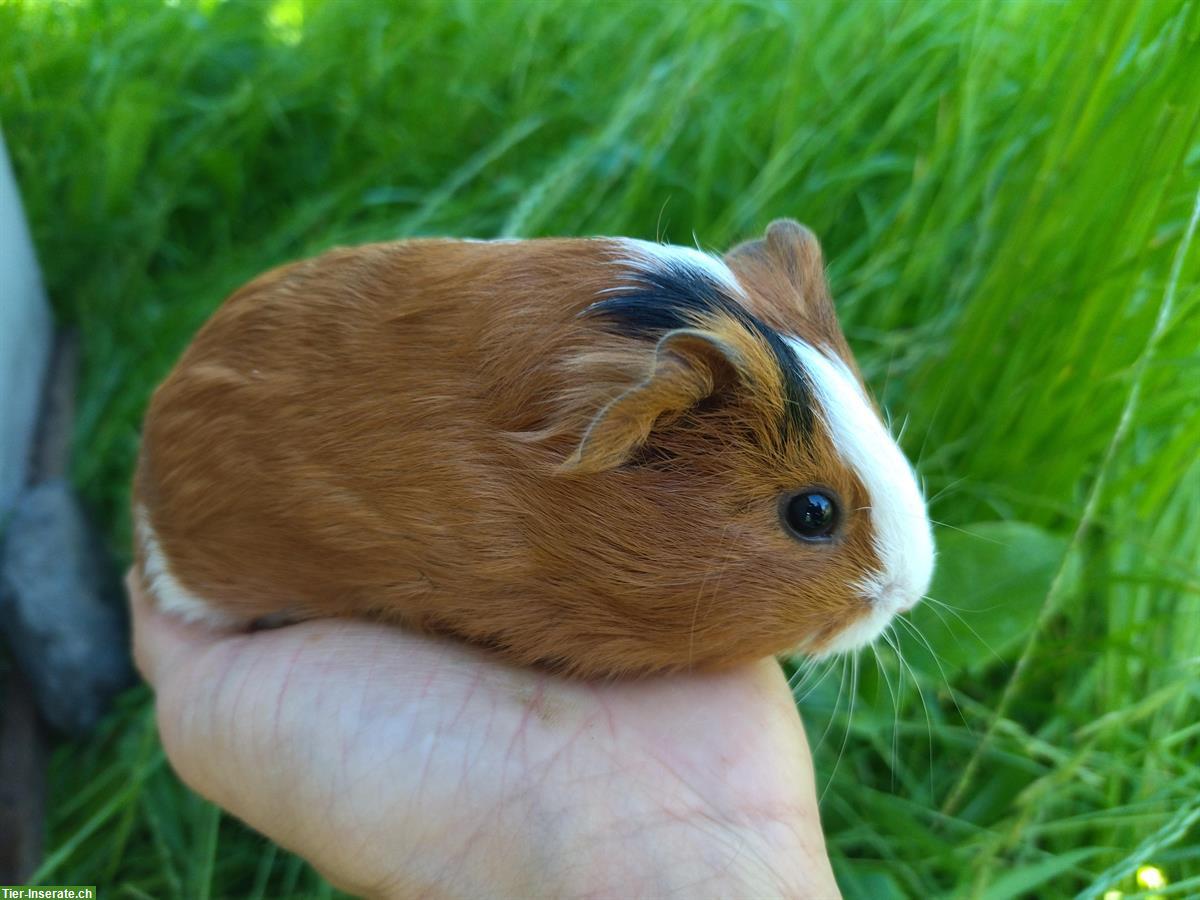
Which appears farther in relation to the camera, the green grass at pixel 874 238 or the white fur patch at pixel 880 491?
the green grass at pixel 874 238

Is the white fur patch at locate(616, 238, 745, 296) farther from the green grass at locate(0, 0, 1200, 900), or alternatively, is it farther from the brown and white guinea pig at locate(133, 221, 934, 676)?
the green grass at locate(0, 0, 1200, 900)

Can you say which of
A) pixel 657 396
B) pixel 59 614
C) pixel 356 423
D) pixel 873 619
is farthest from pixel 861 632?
pixel 59 614

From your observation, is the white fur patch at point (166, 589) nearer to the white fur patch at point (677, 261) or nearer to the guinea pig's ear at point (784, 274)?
the white fur patch at point (677, 261)

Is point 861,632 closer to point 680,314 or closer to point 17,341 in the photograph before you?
point 680,314

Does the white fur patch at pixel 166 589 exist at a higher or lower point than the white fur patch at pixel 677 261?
lower

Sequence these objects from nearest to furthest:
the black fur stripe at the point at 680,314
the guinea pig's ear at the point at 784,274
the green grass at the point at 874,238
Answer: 1. the black fur stripe at the point at 680,314
2. the guinea pig's ear at the point at 784,274
3. the green grass at the point at 874,238

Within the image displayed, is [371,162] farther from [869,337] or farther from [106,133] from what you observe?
[869,337]

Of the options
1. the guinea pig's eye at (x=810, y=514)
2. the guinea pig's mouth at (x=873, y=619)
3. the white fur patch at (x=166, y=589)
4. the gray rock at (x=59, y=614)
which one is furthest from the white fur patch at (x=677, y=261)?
the gray rock at (x=59, y=614)

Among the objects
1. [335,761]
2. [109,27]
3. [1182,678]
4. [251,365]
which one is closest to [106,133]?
[109,27]

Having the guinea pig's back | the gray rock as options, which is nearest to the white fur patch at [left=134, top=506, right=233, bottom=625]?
the guinea pig's back
